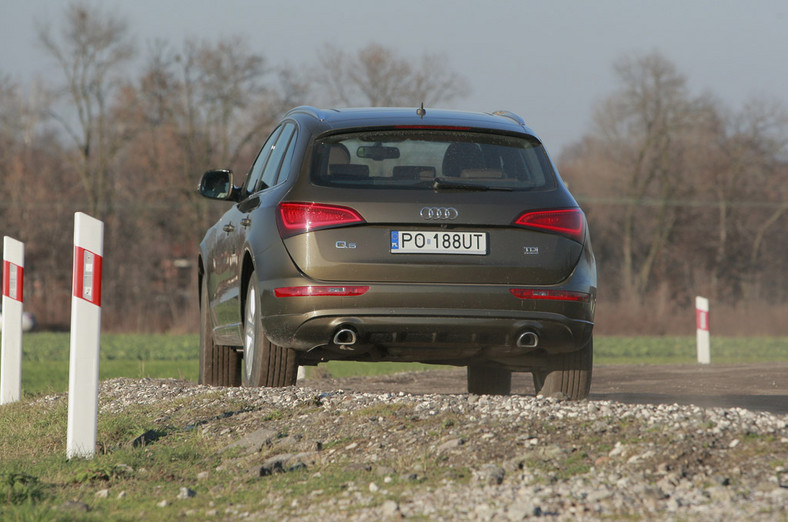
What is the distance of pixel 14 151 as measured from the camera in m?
55.9

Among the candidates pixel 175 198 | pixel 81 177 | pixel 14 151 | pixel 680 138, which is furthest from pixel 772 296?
pixel 14 151

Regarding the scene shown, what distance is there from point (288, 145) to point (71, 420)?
7.94ft

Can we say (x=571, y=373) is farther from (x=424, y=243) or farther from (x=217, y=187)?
Result: (x=217, y=187)

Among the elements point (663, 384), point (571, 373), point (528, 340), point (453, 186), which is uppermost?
point (453, 186)

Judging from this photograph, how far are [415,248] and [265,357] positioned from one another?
53.5 inches

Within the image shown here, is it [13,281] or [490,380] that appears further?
[490,380]

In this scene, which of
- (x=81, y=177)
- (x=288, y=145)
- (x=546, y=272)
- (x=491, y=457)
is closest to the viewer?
(x=491, y=457)

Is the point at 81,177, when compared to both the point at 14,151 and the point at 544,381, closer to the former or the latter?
the point at 14,151

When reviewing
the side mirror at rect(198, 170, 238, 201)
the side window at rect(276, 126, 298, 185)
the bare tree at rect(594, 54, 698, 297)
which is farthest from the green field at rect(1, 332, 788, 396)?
the bare tree at rect(594, 54, 698, 297)

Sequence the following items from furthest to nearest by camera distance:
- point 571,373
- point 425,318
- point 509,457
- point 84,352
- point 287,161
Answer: point 571,373, point 287,161, point 425,318, point 84,352, point 509,457

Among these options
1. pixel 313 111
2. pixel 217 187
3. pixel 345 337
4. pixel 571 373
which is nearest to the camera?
pixel 345 337

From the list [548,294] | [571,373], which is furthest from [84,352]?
[571,373]

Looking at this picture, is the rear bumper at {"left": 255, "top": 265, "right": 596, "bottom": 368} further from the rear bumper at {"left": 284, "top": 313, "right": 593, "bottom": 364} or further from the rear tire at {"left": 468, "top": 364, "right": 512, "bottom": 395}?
the rear tire at {"left": 468, "top": 364, "right": 512, "bottom": 395}

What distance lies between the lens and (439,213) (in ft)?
22.2
